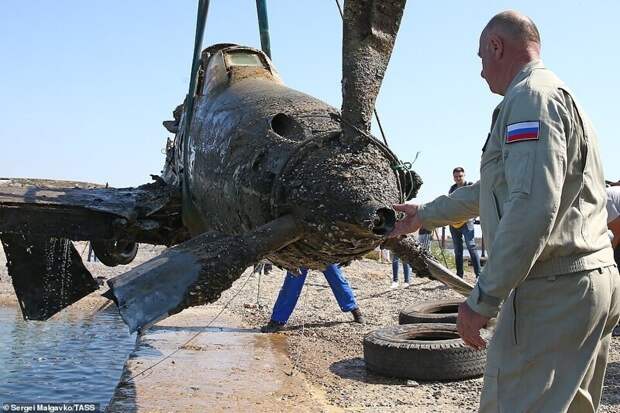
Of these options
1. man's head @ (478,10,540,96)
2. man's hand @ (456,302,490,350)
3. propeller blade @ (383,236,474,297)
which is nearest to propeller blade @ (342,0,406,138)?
man's head @ (478,10,540,96)

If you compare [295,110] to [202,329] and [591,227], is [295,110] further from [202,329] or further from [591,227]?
[202,329]

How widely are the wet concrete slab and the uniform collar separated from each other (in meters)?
3.69

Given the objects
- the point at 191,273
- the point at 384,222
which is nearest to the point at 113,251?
the point at 191,273

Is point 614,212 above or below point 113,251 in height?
above

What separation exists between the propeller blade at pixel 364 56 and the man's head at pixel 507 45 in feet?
2.80

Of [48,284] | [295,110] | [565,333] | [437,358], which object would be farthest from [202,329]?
[565,333]

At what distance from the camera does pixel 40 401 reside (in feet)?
22.4

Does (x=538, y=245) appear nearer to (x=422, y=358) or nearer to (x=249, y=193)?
(x=249, y=193)

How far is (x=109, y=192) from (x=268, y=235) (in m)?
2.64

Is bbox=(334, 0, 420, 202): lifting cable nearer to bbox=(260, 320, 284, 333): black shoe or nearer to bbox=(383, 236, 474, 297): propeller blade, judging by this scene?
bbox=(383, 236, 474, 297): propeller blade

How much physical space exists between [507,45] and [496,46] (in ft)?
0.15

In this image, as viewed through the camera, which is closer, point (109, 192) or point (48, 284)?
point (109, 192)

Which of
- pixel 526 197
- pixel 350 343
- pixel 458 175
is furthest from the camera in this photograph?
pixel 458 175

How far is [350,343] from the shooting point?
8789mm
